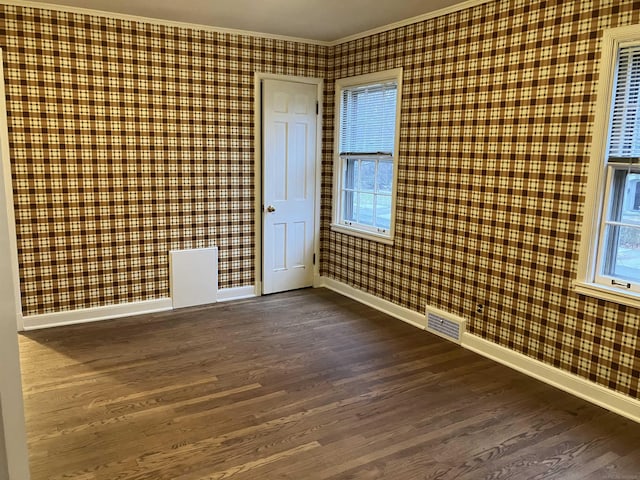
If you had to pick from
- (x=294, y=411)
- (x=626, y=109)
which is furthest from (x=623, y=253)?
(x=294, y=411)

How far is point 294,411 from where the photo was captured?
2725mm

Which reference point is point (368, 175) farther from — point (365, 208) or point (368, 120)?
point (368, 120)

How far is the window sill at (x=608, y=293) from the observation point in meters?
2.67

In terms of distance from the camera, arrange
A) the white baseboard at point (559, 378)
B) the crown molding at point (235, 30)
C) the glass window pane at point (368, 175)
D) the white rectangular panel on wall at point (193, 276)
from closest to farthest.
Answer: the white baseboard at point (559, 378), the crown molding at point (235, 30), the white rectangular panel on wall at point (193, 276), the glass window pane at point (368, 175)

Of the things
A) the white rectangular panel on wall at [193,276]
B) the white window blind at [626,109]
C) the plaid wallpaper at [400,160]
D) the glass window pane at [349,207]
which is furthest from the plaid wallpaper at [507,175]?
the white rectangular panel on wall at [193,276]

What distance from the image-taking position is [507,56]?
3230mm

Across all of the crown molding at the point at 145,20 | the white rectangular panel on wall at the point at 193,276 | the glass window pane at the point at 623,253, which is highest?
the crown molding at the point at 145,20

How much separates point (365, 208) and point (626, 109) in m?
2.39

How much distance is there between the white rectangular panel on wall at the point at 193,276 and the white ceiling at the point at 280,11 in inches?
75.3

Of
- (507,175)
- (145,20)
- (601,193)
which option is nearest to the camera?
(601,193)

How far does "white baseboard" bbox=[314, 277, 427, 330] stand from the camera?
410 cm

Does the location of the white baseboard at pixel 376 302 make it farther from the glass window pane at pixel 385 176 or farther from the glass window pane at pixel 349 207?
the glass window pane at pixel 385 176

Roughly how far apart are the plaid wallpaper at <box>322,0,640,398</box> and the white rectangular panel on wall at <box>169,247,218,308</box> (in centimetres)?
157

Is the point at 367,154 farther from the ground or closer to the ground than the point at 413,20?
closer to the ground
